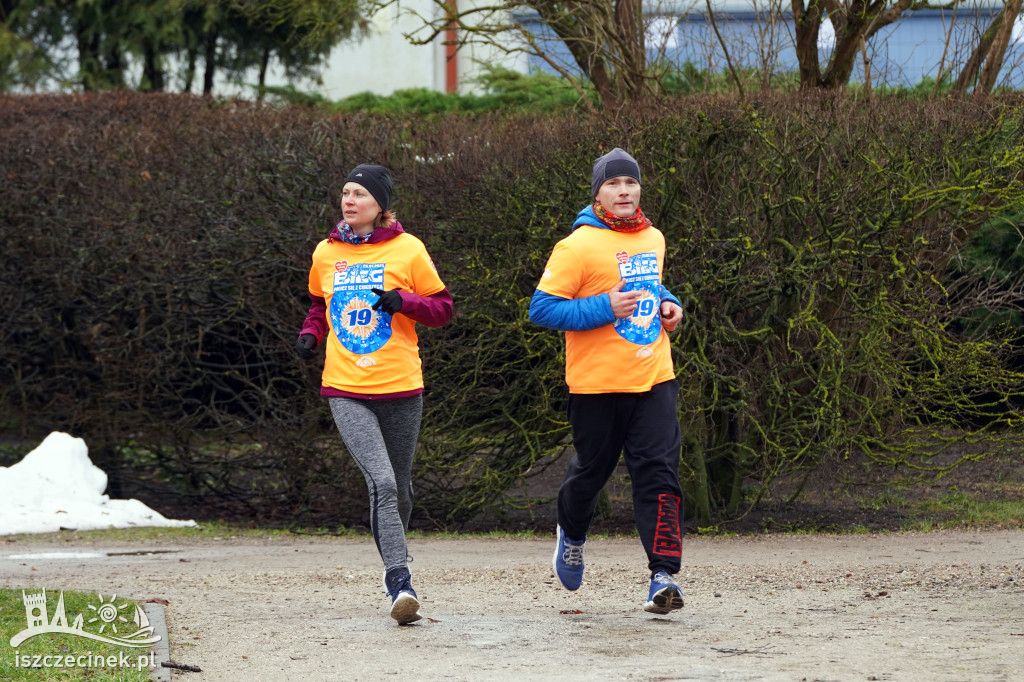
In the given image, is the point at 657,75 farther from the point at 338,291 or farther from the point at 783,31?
the point at 338,291

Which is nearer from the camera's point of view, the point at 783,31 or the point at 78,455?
the point at 78,455

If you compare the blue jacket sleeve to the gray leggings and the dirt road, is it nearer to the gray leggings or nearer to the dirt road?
the gray leggings

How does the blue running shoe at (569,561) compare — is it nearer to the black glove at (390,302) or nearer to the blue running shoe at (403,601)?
the blue running shoe at (403,601)

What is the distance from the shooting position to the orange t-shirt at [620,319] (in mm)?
5223

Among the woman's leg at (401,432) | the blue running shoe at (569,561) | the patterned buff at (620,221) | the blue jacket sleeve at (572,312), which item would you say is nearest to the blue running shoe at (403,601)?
the woman's leg at (401,432)

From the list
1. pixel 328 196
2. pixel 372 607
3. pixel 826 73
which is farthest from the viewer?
pixel 826 73

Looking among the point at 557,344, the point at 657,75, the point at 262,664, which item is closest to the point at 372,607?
the point at 262,664

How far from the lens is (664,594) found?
5.12 m

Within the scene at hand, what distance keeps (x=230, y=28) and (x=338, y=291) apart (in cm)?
1677

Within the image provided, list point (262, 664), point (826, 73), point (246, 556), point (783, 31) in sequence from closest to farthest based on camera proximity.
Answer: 1. point (262, 664)
2. point (246, 556)
3. point (826, 73)
4. point (783, 31)

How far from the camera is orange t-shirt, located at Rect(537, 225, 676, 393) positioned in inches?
206

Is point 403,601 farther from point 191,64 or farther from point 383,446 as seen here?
point 191,64

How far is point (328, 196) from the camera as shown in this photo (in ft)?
30.4

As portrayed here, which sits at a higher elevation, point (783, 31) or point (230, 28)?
point (230, 28)
